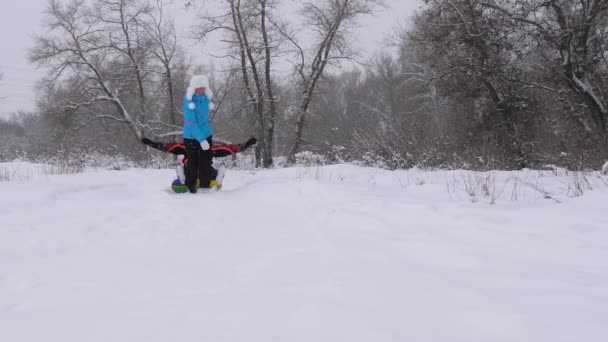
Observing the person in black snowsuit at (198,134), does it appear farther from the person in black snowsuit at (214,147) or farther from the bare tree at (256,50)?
the bare tree at (256,50)

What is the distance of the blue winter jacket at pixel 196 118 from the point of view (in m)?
6.00

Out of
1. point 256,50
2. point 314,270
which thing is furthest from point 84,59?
point 314,270

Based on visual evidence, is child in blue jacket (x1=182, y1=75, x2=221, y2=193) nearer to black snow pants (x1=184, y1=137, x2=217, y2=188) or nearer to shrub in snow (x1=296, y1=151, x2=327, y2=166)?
black snow pants (x1=184, y1=137, x2=217, y2=188)

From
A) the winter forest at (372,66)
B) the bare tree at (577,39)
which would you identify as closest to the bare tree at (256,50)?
the winter forest at (372,66)

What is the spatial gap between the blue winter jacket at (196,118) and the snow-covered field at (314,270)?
211cm

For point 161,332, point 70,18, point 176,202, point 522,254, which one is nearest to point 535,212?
point 522,254

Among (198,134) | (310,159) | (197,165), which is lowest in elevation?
(197,165)

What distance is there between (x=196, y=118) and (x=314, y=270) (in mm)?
4559

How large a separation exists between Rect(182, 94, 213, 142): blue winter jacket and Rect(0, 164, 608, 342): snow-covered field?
2.11 m

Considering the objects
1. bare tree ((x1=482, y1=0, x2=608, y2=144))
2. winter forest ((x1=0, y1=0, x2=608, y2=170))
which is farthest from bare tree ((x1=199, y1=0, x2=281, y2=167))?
bare tree ((x1=482, y1=0, x2=608, y2=144))

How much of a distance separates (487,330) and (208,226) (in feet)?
8.07

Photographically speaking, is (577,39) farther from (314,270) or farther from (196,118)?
(314,270)

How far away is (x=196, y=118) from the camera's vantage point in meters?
6.07

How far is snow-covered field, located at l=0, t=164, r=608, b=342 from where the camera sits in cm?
146
